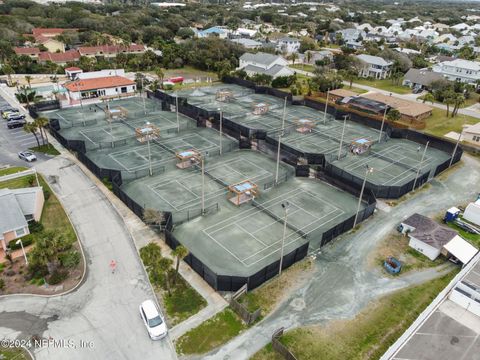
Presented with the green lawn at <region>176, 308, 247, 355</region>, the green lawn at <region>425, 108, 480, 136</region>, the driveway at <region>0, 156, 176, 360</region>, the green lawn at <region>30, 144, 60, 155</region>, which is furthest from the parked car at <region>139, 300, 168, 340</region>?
the green lawn at <region>425, 108, 480, 136</region>

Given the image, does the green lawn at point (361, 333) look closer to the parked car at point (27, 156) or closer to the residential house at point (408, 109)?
the parked car at point (27, 156)

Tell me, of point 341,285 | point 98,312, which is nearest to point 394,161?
point 341,285

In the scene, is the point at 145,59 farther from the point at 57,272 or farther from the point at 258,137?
the point at 57,272

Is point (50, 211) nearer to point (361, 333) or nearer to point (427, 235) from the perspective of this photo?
point (361, 333)

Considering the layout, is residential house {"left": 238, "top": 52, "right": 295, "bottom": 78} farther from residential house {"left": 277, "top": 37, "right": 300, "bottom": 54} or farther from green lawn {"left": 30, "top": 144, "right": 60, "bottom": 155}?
green lawn {"left": 30, "top": 144, "right": 60, "bottom": 155}

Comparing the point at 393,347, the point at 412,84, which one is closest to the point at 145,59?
the point at 412,84

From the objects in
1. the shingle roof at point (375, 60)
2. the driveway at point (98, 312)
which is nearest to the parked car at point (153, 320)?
the driveway at point (98, 312)
